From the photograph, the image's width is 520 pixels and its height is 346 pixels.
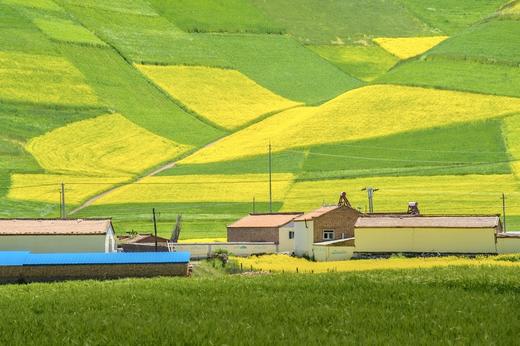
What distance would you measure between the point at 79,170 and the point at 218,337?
86.9m

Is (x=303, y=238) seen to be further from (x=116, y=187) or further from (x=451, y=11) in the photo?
(x=451, y=11)

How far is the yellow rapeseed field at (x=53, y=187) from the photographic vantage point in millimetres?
101438

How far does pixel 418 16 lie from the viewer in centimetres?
19075

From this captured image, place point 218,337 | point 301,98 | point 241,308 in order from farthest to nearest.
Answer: point 301,98
point 241,308
point 218,337

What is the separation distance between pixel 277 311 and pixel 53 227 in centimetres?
4164

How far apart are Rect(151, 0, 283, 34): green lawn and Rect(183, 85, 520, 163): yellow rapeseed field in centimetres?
3476

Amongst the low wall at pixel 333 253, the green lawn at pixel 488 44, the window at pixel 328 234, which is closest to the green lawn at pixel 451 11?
the green lawn at pixel 488 44

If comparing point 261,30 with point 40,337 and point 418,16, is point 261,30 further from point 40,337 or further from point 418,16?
point 40,337

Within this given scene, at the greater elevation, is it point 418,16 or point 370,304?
A: point 418,16

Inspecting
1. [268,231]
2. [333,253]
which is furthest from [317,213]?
[333,253]

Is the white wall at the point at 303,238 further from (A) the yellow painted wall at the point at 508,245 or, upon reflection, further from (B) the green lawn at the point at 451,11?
(B) the green lawn at the point at 451,11

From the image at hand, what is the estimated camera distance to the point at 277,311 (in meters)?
31.6

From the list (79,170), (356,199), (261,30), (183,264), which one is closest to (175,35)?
(261,30)

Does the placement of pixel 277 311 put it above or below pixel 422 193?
below
